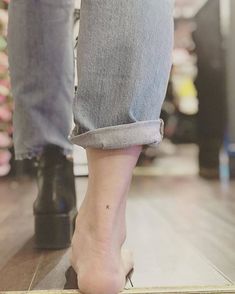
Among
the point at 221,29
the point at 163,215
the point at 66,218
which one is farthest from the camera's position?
the point at 221,29

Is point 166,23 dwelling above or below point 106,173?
above

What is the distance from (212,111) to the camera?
110 inches

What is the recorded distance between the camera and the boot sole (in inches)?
38.4

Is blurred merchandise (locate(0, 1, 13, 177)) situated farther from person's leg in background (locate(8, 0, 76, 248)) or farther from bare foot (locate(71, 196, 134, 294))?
bare foot (locate(71, 196, 134, 294))

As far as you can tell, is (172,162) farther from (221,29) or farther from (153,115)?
(153,115)

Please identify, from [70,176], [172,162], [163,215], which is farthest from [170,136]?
[70,176]

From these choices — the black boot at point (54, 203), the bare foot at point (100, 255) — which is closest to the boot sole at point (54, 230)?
the black boot at point (54, 203)

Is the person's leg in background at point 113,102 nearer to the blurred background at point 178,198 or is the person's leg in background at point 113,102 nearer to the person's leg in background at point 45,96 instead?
the blurred background at point 178,198

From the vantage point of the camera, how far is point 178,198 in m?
1.84

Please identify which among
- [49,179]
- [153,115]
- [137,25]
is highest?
[137,25]

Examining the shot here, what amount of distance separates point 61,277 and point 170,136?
14.3ft

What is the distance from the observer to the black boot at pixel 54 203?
977 millimetres

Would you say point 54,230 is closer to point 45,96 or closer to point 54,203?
point 54,203

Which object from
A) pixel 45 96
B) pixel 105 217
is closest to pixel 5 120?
pixel 45 96
